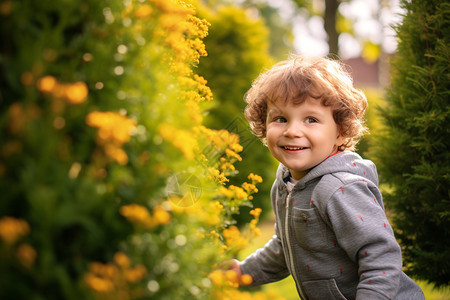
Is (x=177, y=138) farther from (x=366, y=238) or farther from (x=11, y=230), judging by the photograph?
(x=366, y=238)

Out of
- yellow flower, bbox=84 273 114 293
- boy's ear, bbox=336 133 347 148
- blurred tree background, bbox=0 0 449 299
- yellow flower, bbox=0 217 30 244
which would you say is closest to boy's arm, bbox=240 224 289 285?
boy's ear, bbox=336 133 347 148

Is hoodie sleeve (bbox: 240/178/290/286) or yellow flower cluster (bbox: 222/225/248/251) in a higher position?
yellow flower cluster (bbox: 222/225/248/251)

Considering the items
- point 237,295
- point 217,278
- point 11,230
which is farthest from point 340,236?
point 11,230

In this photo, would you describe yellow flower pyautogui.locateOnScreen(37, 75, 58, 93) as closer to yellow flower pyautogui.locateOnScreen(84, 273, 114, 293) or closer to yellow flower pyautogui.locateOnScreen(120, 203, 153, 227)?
yellow flower pyautogui.locateOnScreen(120, 203, 153, 227)

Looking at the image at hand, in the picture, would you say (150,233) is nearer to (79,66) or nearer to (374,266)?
(79,66)

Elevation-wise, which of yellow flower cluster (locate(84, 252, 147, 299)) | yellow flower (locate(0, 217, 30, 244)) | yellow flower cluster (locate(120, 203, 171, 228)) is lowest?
yellow flower cluster (locate(84, 252, 147, 299))

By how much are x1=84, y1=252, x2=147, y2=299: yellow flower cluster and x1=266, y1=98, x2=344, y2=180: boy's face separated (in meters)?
1.36

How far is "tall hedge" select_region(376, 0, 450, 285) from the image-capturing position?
2.65 m

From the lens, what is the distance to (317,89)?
2219mm

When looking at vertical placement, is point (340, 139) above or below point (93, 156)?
below

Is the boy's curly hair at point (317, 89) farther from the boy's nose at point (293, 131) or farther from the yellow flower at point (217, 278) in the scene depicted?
the yellow flower at point (217, 278)

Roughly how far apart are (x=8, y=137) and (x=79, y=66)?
0.95ft

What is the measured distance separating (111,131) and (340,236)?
1398 millimetres

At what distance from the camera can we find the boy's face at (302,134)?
7.12 ft
